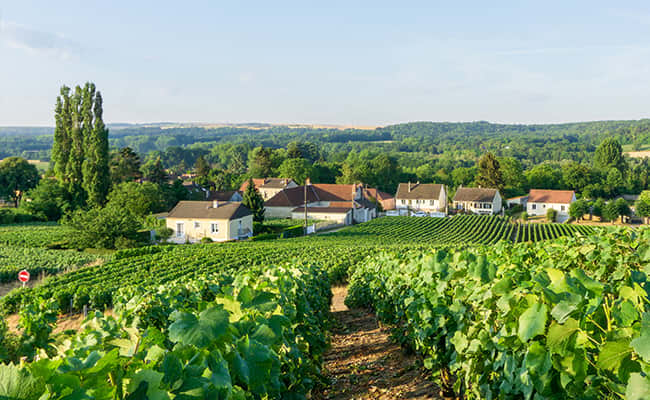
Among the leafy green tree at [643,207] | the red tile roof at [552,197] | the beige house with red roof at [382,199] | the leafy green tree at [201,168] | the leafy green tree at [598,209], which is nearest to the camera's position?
the leafy green tree at [643,207]

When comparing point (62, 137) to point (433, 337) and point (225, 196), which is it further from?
point (433, 337)

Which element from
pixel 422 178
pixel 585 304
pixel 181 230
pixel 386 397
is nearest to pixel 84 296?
pixel 386 397

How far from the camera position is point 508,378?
3.28 metres

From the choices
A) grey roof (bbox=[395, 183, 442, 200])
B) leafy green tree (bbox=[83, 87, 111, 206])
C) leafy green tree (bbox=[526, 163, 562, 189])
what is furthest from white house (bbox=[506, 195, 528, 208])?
leafy green tree (bbox=[83, 87, 111, 206])

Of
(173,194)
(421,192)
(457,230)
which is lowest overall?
(457,230)

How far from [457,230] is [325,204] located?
896 inches

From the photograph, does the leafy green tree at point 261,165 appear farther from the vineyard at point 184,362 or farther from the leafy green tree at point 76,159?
the vineyard at point 184,362

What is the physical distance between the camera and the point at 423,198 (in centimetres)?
7925

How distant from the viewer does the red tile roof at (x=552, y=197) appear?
74.6 meters

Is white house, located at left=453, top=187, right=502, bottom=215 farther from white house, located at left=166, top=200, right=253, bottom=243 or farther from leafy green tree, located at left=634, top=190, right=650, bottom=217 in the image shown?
white house, located at left=166, top=200, right=253, bottom=243

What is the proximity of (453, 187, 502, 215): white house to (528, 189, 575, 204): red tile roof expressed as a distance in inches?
212

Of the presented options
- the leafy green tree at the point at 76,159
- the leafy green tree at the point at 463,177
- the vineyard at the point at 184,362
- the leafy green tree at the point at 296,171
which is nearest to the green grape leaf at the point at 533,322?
the vineyard at the point at 184,362

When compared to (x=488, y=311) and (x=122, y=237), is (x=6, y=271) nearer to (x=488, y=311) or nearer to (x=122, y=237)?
(x=122, y=237)

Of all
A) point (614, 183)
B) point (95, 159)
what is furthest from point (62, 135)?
Answer: point (614, 183)
